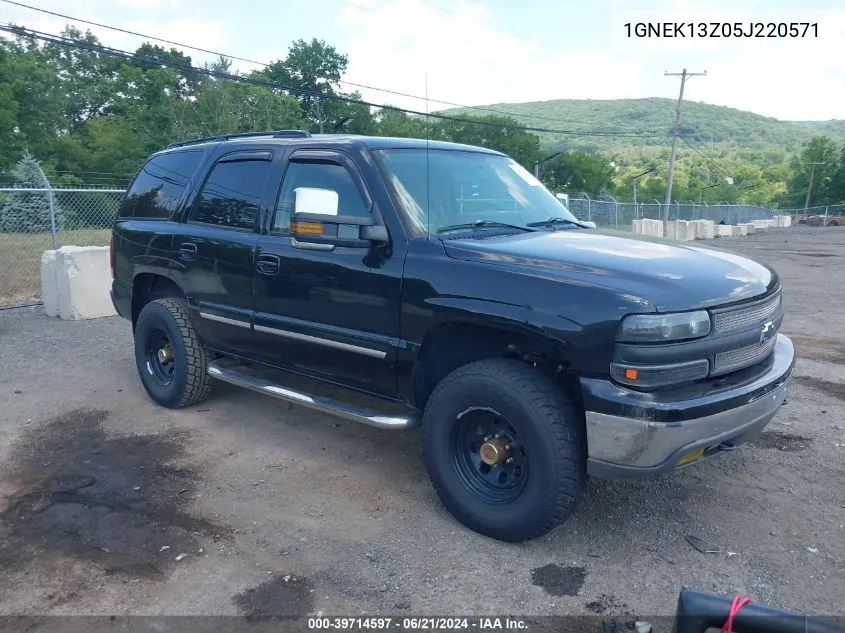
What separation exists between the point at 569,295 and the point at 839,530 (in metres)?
1.96

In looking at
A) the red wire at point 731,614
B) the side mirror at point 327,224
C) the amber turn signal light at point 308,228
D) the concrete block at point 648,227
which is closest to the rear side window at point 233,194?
the side mirror at point 327,224

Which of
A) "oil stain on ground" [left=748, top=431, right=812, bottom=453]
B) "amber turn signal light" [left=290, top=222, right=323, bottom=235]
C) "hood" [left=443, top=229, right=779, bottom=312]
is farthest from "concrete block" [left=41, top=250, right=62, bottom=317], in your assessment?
"oil stain on ground" [left=748, top=431, right=812, bottom=453]

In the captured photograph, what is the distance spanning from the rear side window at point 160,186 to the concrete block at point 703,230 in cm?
2991

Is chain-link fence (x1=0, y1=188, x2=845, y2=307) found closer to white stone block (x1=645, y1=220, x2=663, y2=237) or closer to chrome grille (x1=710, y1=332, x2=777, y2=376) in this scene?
white stone block (x1=645, y1=220, x2=663, y2=237)

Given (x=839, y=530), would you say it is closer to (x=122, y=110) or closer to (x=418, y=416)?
(x=418, y=416)

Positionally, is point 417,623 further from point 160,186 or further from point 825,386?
point 825,386

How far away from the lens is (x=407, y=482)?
13.8 ft

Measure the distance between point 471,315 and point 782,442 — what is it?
2725 millimetres

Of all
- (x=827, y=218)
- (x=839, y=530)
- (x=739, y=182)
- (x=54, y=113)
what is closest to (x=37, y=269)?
(x=839, y=530)

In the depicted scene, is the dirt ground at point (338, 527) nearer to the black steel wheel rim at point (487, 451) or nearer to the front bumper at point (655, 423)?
the black steel wheel rim at point (487, 451)

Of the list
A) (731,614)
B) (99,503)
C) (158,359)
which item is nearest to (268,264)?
(99,503)

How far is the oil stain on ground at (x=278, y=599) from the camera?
294 cm

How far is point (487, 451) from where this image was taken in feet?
11.2

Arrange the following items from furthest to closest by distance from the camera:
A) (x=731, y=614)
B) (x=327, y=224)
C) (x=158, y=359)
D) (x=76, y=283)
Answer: (x=76, y=283)
(x=158, y=359)
(x=327, y=224)
(x=731, y=614)
